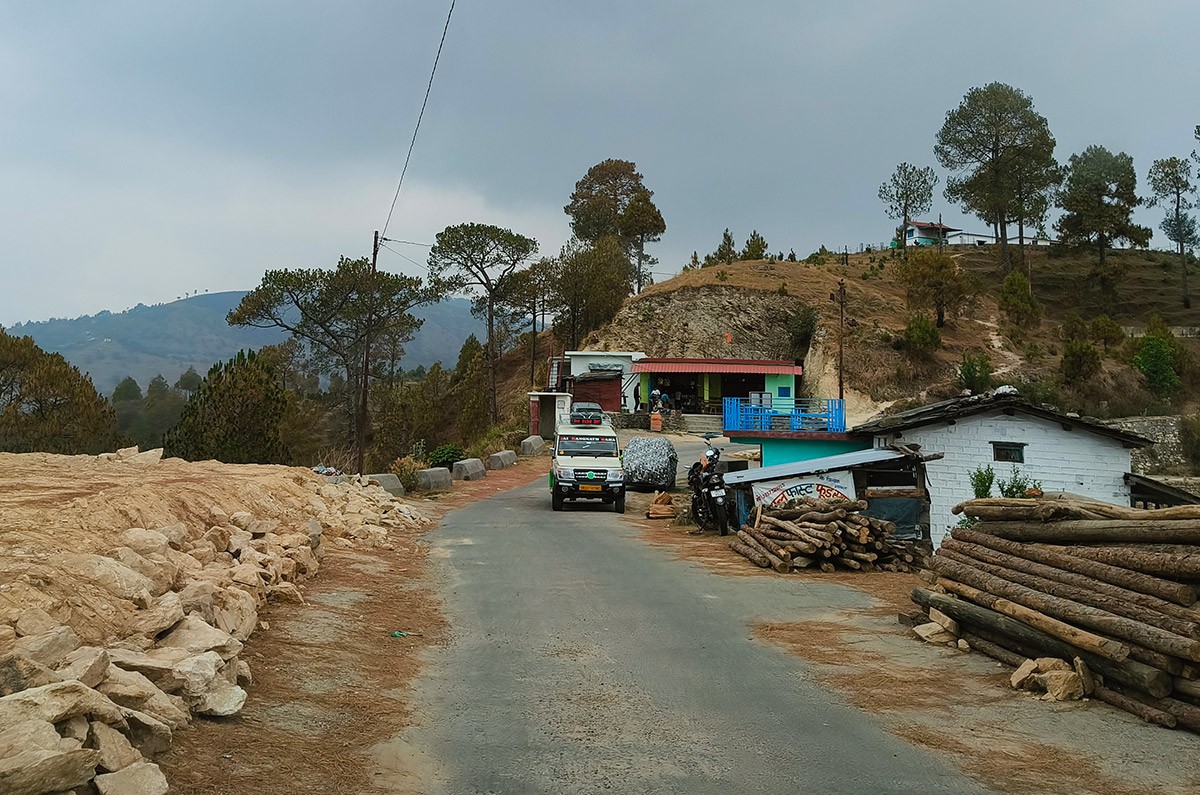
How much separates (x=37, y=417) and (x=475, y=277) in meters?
31.1

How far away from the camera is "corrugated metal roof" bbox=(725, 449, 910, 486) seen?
708 inches

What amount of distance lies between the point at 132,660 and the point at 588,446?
777 inches

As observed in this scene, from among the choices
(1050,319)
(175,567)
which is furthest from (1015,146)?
(175,567)

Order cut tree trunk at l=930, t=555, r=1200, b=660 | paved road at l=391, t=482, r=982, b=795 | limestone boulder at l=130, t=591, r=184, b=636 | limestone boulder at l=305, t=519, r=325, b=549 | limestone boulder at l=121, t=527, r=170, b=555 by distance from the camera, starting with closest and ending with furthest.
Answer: paved road at l=391, t=482, r=982, b=795 < limestone boulder at l=130, t=591, r=184, b=636 < cut tree trunk at l=930, t=555, r=1200, b=660 < limestone boulder at l=121, t=527, r=170, b=555 < limestone boulder at l=305, t=519, r=325, b=549

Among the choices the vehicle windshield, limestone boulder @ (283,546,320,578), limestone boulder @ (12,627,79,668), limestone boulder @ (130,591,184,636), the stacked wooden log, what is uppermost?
the vehicle windshield

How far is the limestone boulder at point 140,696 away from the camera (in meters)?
5.13

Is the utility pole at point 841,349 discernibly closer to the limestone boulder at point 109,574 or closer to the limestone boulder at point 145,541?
the limestone boulder at point 145,541

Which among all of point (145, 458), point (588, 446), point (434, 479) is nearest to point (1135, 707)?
point (145, 458)

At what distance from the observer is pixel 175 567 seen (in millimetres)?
8281

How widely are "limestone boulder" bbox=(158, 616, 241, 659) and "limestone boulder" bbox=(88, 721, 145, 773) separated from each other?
1853 millimetres

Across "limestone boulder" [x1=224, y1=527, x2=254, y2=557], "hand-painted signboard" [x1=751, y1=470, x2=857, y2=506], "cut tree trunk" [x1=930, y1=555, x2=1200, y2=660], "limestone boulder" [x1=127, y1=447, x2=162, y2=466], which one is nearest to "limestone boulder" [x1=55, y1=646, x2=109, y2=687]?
"limestone boulder" [x1=224, y1=527, x2=254, y2=557]

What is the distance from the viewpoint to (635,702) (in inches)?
286

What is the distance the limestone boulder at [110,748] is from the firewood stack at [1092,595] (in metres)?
7.26

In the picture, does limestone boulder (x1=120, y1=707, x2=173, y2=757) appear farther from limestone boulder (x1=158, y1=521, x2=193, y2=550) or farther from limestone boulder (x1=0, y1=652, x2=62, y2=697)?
limestone boulder (x1=158, y1=521, x2=193, y2=550)
